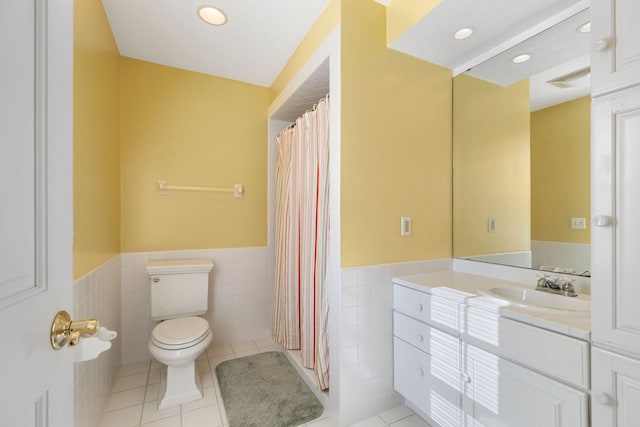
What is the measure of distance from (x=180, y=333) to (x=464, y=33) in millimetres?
2559

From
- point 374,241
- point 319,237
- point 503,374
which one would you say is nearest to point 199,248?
point 319,237

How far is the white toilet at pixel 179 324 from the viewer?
181 cm

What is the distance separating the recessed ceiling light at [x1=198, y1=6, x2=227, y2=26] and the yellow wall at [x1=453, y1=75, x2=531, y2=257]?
166 centimetres

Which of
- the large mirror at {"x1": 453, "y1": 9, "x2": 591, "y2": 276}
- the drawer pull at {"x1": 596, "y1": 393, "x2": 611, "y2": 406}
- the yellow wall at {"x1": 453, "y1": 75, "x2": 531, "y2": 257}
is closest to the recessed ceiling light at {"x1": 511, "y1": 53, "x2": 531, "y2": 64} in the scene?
the large mirror at {"x1": 453, "y1": 9, "x2": 591, "y2": 276}

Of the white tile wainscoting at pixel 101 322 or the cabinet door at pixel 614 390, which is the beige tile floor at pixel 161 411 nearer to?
the white tile wainscoting at pixel 101 322

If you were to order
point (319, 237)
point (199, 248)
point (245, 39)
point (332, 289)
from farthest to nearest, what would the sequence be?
point (199, 248)
point (245, 39)
point (319, 237)
point (332, 289)

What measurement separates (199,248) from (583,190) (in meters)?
2.68

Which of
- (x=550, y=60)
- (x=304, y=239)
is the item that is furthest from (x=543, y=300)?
(x=304, y=239)

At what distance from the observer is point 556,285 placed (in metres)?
1.43

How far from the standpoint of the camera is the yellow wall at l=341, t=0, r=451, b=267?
1642 mm

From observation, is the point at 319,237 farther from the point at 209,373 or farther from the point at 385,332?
the point at 209,373

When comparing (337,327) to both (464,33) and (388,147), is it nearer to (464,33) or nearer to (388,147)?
(388,147)

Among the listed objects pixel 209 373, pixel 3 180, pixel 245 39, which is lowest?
pixel 209 373

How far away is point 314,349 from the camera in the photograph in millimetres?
2008
